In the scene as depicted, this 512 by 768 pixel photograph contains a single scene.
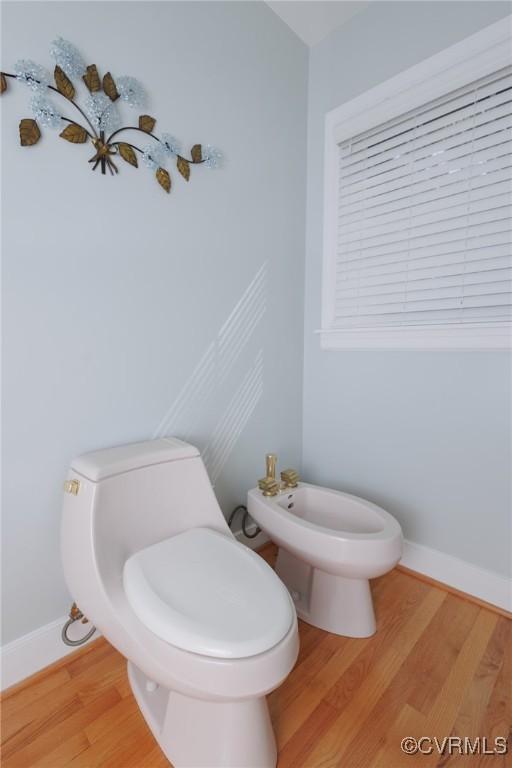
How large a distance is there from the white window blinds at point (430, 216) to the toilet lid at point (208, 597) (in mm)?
1086

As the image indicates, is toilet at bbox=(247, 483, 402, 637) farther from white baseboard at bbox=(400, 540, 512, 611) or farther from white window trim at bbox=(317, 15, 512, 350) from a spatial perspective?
white window trim at bbox=(317, 15, 512, 350)

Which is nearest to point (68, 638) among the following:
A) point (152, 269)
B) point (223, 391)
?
point (223, 391)

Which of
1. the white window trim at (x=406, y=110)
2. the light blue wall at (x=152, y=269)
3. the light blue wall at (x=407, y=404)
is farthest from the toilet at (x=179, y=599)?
the white window trim at (x=406, y=110)

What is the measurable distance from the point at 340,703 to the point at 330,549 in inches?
15.1

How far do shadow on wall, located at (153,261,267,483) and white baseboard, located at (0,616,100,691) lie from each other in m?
0.65

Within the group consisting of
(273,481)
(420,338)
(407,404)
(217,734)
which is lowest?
(217,734)

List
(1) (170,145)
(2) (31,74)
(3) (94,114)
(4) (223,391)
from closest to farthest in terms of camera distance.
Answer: (2) (31,74) → (3) (94,114) → (1) (170,145) → (4) (223,391)

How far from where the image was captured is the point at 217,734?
0.79 m

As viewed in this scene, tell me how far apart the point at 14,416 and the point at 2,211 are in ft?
1.72

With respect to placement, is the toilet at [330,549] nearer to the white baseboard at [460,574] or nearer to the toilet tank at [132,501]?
the toilet tank at [132,501]

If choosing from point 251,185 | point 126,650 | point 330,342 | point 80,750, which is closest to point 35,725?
point 80,750

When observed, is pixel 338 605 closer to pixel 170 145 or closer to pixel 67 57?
pixel 170 145

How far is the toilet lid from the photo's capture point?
69 centimetres

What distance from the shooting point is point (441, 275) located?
1.35 m
